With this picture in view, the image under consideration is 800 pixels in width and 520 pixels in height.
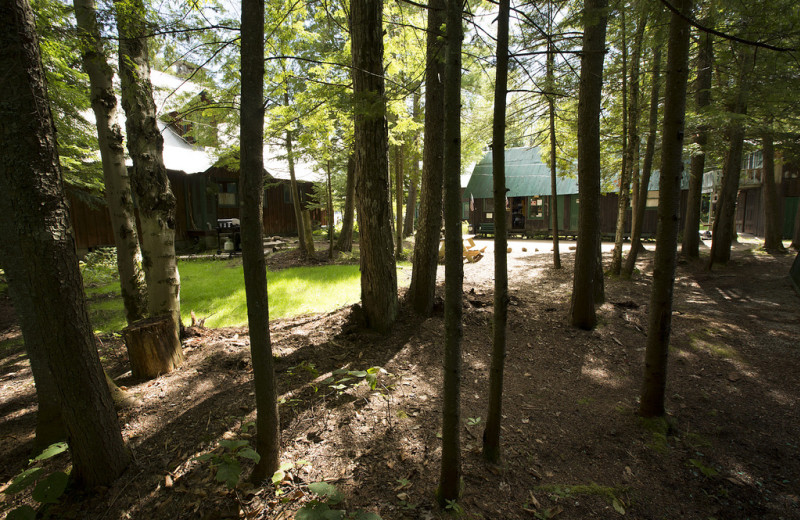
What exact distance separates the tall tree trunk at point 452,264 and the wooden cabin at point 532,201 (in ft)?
66.1

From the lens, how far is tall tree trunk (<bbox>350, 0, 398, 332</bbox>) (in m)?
4.89

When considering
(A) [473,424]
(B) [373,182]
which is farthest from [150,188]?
(A) [473,424]

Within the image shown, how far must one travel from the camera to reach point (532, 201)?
24969mm

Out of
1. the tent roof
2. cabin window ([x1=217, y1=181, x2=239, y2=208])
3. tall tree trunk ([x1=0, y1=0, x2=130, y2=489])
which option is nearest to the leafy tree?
tall tree trunk ([x1=0, y1=0, x2=130, y2=489])

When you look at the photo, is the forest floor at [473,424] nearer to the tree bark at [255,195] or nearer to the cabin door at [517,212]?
the tree bark at [255,195]

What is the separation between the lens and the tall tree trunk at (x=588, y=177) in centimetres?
577

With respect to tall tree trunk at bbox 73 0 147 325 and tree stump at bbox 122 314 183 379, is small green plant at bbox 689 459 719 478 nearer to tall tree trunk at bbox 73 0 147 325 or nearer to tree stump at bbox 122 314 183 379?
tree stump at bbox 122 314 183 379

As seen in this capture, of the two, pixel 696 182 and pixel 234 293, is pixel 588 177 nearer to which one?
pixel 234 293

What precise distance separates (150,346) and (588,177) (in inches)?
261

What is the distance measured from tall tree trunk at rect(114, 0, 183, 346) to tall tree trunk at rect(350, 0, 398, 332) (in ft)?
8.64

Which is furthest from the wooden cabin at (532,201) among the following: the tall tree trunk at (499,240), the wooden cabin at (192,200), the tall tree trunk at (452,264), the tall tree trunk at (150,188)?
the tall tree trunk at (452,264)

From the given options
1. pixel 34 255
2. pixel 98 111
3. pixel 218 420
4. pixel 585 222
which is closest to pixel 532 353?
pixel 585 222

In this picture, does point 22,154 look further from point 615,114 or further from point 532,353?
point 615,114

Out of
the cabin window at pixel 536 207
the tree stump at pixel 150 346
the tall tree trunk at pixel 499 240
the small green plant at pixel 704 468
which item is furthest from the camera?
the cabin window at pixel 536 207
